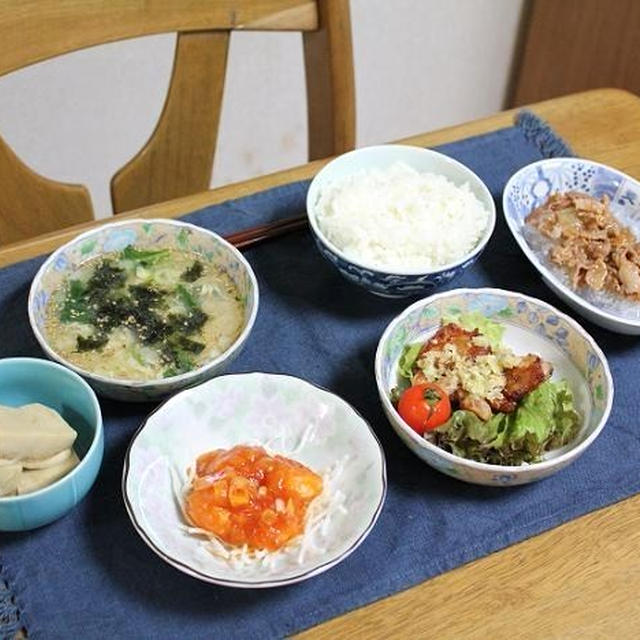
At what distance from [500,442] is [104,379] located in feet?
1.57

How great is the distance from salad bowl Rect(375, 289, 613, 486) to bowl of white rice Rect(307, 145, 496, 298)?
55mm

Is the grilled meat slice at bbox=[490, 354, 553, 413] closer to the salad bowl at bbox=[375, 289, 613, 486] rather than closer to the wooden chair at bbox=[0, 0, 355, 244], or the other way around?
the salad bowl at bbox=[375, 289, 613, 486]

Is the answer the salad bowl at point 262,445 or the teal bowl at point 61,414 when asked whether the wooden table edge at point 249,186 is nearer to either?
the teal bowl at point 61,414

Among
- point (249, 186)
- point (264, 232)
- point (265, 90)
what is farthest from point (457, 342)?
point (265, 90)

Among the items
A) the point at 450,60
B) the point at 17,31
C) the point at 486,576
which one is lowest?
the point at 450,60

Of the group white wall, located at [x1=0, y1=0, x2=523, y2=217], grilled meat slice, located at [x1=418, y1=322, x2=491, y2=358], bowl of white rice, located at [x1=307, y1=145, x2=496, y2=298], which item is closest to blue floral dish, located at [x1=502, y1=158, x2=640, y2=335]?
bowl of white rice, located at [x1=307, y1=145, x2=496, y2=298]

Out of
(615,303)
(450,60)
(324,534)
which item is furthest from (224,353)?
(450,60)

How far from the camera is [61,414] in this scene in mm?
1093

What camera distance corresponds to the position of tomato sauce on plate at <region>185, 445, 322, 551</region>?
39.0 inches

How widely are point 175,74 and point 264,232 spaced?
1.22ft

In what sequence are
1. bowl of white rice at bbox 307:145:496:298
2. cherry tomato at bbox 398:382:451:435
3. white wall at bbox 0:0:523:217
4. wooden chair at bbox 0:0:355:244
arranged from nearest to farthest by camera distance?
cherry tomato at bbox 398:382:451:435 < bowl of white rice at bbox 307:145:496:298 < wooden chair at bbox 0:0:355:244 < white wall at bbox 0:0:523:217

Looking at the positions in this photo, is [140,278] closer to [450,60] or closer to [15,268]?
[15,268]

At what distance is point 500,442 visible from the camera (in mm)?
1091

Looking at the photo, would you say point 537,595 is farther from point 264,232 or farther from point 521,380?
point 264,232
